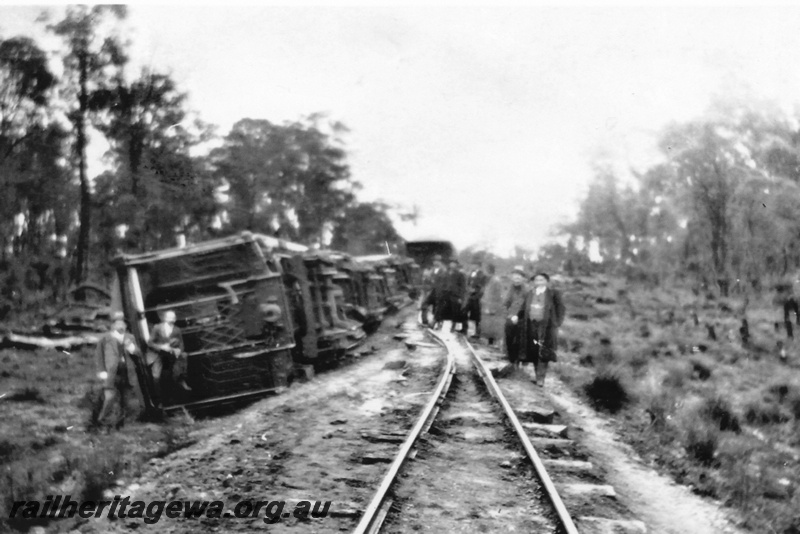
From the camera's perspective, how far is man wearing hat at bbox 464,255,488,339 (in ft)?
52.3

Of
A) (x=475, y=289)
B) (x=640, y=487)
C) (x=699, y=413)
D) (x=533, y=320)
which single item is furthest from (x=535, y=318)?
(x=475, y=289)

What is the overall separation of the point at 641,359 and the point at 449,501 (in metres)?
11.6

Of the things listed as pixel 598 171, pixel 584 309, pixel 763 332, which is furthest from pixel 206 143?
pixel 598 171

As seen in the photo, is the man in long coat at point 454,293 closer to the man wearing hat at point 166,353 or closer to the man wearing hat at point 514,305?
the man wearing hat at point 514,305

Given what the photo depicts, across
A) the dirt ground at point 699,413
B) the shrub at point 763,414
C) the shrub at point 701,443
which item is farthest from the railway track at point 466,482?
the shrub at point 763,414

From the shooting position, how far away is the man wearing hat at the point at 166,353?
8.98 metres

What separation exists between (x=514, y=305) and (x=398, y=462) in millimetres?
5428

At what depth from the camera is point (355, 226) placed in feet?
83.1

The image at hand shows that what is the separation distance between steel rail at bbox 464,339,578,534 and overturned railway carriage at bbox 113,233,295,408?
3.25 metres

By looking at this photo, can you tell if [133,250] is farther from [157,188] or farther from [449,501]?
[449,501]

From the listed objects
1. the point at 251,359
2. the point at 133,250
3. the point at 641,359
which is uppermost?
the point at 133,250

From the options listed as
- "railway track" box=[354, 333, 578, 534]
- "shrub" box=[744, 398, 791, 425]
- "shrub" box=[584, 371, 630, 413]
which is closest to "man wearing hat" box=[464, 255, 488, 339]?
"shrub" box=[584, 371, 630, 413]

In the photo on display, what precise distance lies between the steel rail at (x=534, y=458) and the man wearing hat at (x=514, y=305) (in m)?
0.60
